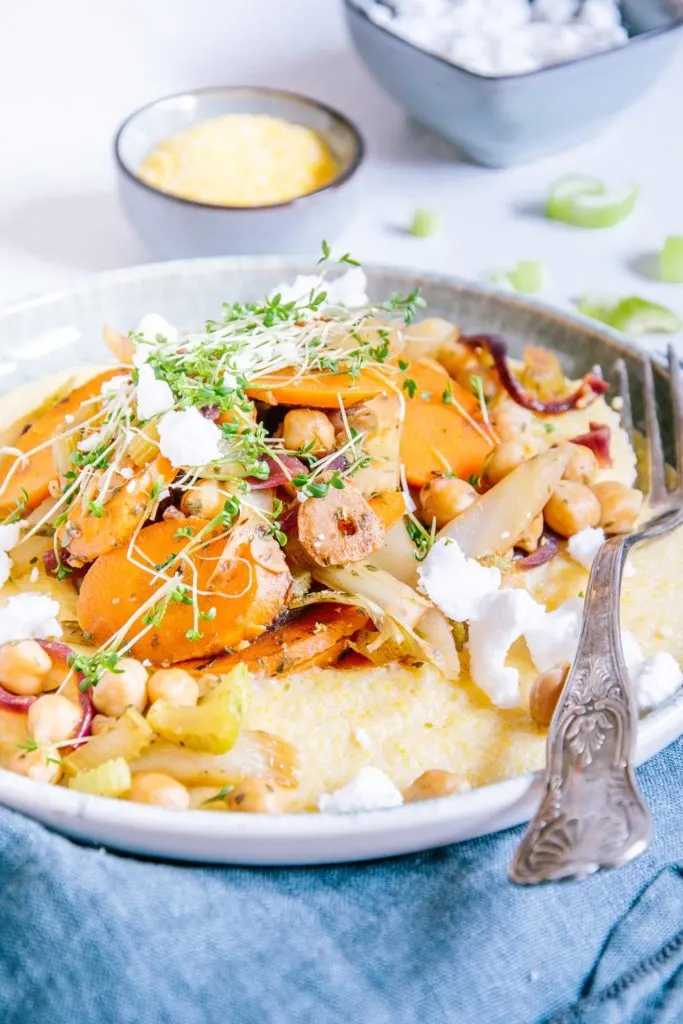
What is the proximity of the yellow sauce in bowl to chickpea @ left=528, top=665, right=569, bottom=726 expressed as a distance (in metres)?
2.91

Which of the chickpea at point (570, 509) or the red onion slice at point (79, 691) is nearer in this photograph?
the red onion slice at point (79, 691)

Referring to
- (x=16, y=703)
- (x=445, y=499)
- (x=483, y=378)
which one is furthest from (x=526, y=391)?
(x=16, y=703)

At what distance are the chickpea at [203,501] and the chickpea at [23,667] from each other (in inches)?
19.3

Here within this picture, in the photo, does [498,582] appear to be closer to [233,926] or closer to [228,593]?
[228,593]

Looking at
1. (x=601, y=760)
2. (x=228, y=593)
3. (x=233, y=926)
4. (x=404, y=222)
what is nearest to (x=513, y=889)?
(x=601, y=760)

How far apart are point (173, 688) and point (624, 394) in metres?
1.92

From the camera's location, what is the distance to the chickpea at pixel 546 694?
2553mm

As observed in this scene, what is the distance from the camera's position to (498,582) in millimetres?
2791

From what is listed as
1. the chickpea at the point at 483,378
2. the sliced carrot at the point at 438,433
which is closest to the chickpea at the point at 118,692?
the sliced carrot at the point at 438,433

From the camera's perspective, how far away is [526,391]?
3.69 meters

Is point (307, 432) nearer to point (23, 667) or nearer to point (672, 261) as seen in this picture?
point (23, 667)

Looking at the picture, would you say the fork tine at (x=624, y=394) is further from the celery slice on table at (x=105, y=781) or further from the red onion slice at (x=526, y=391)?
the celery slice on table at (x=105, y=781)

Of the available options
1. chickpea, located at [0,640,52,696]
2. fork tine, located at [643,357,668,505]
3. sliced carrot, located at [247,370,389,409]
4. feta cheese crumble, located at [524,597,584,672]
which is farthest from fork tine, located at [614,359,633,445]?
chickpea, located at [0,640,52,696]

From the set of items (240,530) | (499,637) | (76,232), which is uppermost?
(240,530)
